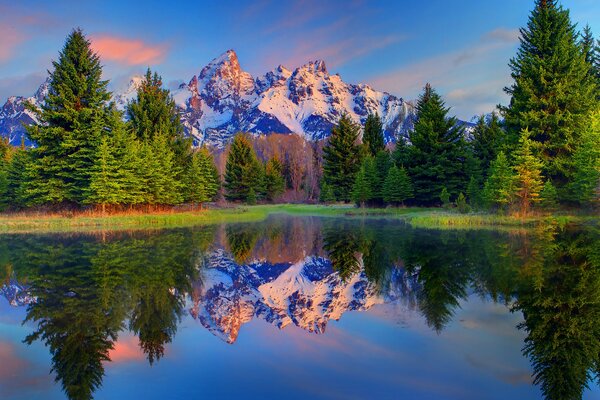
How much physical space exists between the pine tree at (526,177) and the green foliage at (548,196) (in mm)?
341

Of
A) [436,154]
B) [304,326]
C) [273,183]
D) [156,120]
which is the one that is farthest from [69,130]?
[273,183]

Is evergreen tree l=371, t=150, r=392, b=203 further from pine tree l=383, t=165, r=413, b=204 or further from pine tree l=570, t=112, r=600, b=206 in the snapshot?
pine tree l=570, t=112, r=600, b=206

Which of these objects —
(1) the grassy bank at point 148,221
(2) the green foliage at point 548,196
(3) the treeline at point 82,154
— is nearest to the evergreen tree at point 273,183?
(3) the treeline at point 82,154

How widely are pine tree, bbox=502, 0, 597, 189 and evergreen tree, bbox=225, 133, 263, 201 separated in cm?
4661

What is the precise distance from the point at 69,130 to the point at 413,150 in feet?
108

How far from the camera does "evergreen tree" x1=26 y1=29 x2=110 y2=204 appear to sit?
39.3 metres

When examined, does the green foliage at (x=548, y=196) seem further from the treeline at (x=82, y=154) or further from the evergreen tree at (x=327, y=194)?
the evergreen tree at (x=327, y=194)

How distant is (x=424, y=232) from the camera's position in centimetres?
2825

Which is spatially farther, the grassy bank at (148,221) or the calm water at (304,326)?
the grassy bank at (148,221)

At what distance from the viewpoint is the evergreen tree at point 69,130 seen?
39.3 meters

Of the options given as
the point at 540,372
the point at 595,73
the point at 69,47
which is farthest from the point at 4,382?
the point at 595,73

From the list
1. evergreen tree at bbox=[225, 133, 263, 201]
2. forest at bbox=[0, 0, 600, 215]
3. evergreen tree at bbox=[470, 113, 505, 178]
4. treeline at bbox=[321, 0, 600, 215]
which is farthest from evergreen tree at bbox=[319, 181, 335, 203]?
treeline at bbox=[321, 0, 600, 215]

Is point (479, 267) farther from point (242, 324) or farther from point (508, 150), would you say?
point (508, 150)

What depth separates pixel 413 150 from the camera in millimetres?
49250
